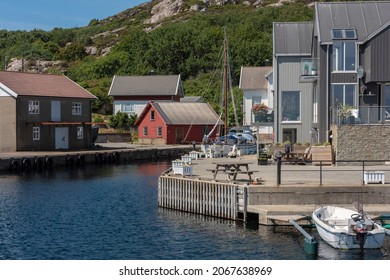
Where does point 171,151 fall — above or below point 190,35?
below

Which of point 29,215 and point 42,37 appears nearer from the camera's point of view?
point 29,215

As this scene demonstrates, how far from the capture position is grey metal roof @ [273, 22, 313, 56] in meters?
56.5

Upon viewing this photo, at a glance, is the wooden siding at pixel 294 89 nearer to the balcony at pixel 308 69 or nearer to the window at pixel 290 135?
the window at pixel 290 135

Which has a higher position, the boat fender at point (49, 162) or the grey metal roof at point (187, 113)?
the grey metal roof at point (187, 113)

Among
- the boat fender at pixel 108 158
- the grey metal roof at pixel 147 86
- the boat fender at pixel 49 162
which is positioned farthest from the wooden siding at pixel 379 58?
the grey metal roof at pixel 147 86

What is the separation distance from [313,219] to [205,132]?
60.9 metres

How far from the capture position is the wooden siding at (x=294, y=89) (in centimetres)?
5538

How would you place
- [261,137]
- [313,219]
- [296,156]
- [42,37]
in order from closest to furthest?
[313,219], [296,156], [261,137], [42,37]

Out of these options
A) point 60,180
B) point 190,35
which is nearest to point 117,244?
point 60,180

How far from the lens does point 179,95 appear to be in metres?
111

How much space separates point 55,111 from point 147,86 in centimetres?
3728

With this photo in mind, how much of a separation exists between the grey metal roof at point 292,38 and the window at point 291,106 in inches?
121

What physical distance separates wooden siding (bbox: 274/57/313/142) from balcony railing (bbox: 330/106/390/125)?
10086mm

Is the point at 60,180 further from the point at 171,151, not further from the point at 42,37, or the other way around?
the point at 42,37
